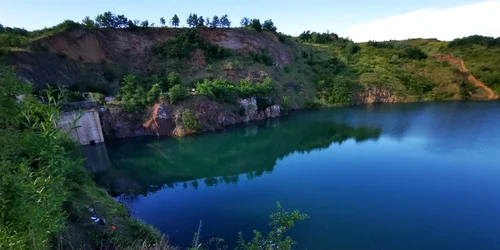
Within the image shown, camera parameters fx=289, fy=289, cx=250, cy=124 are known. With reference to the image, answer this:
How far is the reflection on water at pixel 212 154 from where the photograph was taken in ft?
76.7

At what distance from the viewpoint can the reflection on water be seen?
23.4 m

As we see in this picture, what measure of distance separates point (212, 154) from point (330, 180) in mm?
12987

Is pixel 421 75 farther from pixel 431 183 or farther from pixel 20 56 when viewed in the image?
pixel 20 56

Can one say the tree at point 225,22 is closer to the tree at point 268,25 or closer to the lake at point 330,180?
the tree at point 268,25

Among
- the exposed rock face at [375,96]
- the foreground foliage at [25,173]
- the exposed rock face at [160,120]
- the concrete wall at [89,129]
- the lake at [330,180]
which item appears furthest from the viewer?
the exposed rock face at [375,96]

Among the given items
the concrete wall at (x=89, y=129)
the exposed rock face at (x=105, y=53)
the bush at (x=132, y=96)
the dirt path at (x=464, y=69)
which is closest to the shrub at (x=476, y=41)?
the dirt path at (x=464, y=69)

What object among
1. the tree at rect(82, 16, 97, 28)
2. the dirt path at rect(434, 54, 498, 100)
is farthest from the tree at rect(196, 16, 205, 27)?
the dirt path at rect(434, 54, 498, 100)

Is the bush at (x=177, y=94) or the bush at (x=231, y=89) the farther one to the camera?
the bush at (x=231, y=89)

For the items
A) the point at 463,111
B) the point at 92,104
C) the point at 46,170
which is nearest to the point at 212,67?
the point at 92,104

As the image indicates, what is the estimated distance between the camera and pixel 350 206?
1738 cm

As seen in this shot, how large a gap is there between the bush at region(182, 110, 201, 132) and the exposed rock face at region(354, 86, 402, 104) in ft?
107

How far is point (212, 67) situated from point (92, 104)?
20096 mm

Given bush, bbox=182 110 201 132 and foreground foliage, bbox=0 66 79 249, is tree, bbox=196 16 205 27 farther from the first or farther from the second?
foreground foliage, bbox=0 66 79 249

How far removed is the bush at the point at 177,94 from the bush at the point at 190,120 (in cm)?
191
